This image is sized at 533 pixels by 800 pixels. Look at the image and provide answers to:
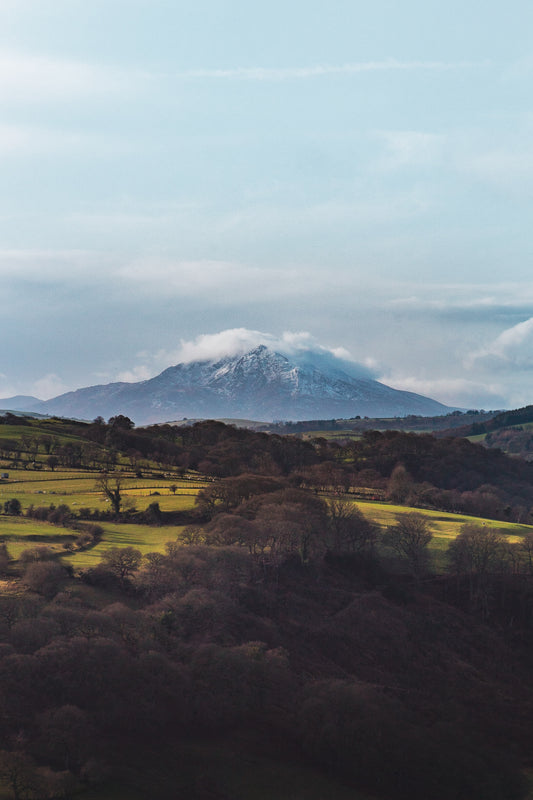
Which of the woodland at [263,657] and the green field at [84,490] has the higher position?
the green field at [84,490]

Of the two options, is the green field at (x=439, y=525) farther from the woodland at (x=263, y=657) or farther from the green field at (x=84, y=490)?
the green field at (x=84, y=490)

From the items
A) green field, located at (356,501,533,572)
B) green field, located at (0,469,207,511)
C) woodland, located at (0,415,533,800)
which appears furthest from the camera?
green field, located at (0,469,207,511)

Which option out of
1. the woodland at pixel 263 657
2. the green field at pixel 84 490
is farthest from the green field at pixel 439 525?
the green field at pixel 84 490

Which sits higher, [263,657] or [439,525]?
[439,525]

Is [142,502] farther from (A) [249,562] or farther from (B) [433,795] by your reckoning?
(B) [433,795]

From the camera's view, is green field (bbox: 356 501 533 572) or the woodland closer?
the woodland

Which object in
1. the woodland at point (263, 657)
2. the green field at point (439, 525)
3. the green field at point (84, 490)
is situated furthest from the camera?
the green field at point (84, 490)

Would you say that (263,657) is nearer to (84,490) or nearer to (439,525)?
(439,525)

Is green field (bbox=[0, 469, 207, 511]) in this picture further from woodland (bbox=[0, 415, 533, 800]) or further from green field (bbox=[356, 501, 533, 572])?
green field (bbox=[356, 501, 533, 572])

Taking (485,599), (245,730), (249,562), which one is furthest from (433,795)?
(485,599)

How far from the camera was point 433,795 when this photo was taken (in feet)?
114

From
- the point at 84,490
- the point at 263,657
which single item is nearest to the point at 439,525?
the point at 84,490

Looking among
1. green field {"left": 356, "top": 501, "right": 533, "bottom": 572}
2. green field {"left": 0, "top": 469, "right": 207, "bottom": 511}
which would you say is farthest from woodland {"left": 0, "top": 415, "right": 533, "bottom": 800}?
green field {"left": 0, "top": 469, "right": 207, "bottom": 511}

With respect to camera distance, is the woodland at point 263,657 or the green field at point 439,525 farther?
the green field at point 439,525
